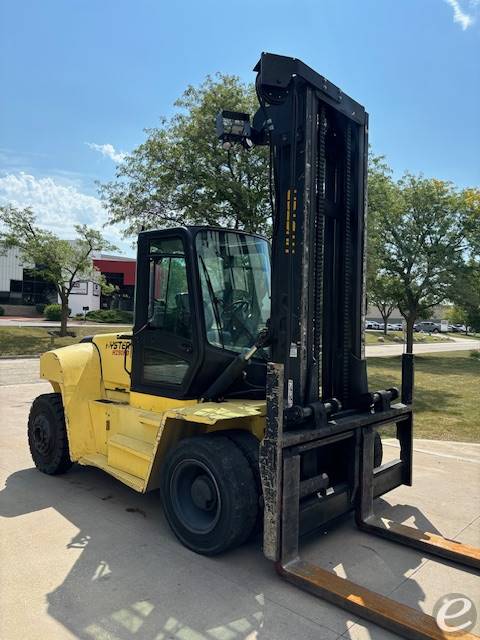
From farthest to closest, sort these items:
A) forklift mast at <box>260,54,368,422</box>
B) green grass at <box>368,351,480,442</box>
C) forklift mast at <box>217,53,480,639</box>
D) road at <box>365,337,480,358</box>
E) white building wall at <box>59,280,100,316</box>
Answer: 1. white building wall at <box>59,280,100,316</box>
2. road at <box>365,337,480,358</box>
3. green grass at <box>368,351,480,442</box>
4. forklift mast at <box>260,54,368,422</box>
5. forklift mast at <box>217,53,480,639</box>

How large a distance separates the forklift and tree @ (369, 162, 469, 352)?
799 inches

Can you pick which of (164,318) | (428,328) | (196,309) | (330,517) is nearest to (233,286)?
(196,309)

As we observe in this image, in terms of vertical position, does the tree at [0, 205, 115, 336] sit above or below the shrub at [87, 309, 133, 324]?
above

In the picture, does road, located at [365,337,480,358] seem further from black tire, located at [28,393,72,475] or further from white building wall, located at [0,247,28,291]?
white building wall, located at [0,247,28,291]

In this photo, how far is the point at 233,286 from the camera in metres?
4.51

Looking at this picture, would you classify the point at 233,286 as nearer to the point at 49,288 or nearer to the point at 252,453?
the point at 252,453

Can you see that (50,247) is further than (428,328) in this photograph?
No

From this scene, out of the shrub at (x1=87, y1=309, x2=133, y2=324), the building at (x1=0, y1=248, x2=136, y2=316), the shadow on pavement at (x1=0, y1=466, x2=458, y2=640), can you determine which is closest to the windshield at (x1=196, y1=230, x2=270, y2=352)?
the shadow on pavement at (x1=0, y1=466, x2=458, y2=640)

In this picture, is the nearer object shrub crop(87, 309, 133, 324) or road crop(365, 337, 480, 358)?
road crop(365, 337, 480, 358)

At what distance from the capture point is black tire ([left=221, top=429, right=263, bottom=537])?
3.76 meters

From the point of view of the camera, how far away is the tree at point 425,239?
24.3 meters

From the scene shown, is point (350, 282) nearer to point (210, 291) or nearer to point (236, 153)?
point (210, 291)

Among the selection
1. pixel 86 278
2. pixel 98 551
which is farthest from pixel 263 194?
pixel 86 278

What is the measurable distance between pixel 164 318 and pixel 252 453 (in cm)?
146
